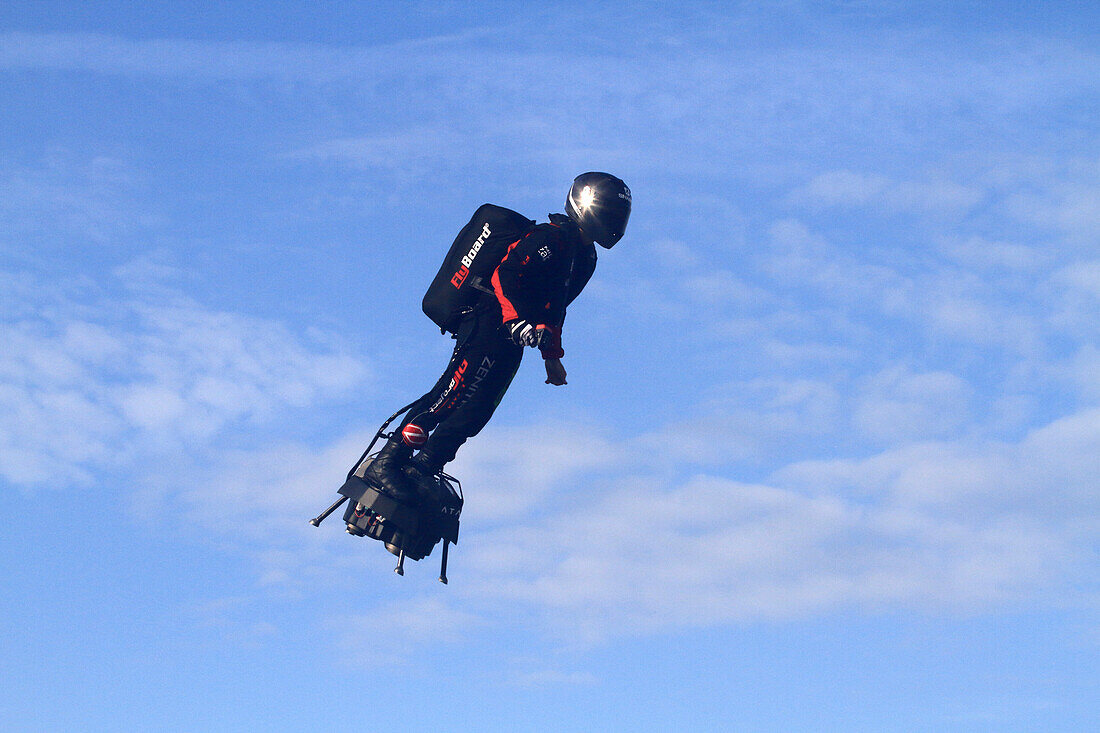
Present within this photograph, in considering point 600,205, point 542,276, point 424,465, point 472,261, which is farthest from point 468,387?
point 600,205

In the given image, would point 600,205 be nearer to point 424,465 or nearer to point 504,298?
point 504,298

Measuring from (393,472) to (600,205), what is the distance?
12.8 ft

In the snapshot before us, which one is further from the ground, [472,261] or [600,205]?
[600,205]

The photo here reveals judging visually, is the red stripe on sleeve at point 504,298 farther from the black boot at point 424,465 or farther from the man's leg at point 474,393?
the black boot at point 424,465

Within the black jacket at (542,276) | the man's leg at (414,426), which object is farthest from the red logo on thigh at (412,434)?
the black jacket at (542,276)

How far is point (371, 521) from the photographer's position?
51.9ft

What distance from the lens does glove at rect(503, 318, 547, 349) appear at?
590 inches

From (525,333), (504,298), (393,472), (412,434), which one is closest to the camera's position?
(525,333)

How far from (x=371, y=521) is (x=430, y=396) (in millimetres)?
1625

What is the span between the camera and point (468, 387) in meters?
16.0

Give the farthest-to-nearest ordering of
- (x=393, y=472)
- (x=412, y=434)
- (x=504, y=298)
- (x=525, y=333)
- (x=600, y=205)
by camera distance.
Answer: (x=412, y=434) < (x=393, y=472) < (x=600, y=205) < (x=504, y=298) < (x=525, y=333)

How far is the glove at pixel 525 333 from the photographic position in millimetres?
14984

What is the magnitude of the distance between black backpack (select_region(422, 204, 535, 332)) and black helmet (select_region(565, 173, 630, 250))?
60 cm

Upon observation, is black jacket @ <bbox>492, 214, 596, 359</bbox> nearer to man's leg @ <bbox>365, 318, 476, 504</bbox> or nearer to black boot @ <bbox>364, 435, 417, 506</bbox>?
man's leg @ <bbox>365, 318, 476, 504</bbox>
